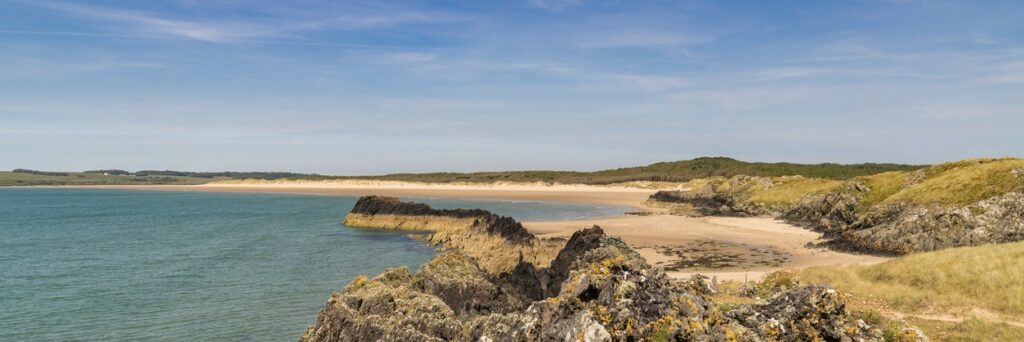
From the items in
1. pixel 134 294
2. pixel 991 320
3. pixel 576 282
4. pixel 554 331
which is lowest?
pixel 134 294

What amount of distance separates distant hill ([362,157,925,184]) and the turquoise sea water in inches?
4368

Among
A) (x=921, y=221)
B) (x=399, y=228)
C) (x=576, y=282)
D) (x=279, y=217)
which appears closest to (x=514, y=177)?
(x=279, y=217)

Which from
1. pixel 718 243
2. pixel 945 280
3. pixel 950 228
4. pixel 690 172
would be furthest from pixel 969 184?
pixel 690 172

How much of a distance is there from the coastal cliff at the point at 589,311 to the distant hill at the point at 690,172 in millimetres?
138376

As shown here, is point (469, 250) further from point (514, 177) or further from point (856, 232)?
point (514, 177)

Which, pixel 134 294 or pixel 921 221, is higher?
pixel 921 221

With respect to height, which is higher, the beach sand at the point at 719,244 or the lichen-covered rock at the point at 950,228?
the lichen-covered rock at the point at 950,228

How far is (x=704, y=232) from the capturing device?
4922 centimetres

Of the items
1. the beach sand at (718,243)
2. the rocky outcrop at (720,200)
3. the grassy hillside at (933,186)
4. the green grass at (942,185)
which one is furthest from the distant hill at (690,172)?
the beach sand at (718,243)

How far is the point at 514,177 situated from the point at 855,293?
155524mm

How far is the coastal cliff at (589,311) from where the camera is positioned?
9.22 metres

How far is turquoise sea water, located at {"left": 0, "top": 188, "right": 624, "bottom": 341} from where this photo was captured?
2145cm

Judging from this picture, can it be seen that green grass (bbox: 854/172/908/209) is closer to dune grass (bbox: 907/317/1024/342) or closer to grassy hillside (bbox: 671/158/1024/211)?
grassy hillside (bbox: 671/158/1024/211)

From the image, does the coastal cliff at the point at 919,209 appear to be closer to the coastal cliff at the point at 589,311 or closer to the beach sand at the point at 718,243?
the beach sand at the point at 718,243
